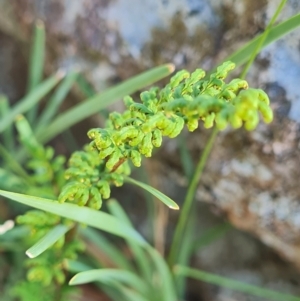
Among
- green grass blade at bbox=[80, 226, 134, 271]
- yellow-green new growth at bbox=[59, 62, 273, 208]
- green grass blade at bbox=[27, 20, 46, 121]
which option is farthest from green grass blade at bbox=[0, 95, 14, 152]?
yellow-green new growth at bbox=[59, 62, 273, 208]

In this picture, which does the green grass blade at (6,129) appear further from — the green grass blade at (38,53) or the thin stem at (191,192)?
the thin stem at (191,192)

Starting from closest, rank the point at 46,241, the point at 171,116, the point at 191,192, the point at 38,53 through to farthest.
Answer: the point at 171,116
the point at 46,241
the point at 191,192
the point at 38,53

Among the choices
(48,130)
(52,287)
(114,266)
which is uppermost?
(48,130)

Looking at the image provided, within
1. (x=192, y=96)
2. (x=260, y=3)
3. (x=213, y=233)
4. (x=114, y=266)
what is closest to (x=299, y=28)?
(x=260, y=3)

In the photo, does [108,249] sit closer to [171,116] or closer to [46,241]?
[46,241]

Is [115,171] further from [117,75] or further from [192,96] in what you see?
[117,75]

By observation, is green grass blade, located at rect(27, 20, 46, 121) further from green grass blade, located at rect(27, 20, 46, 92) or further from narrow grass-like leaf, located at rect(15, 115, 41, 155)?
narrow grass-like leaf, located at rect(15, 115, 41, 155)

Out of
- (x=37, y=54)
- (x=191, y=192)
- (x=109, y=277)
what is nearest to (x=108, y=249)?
(x=109, y=277)
